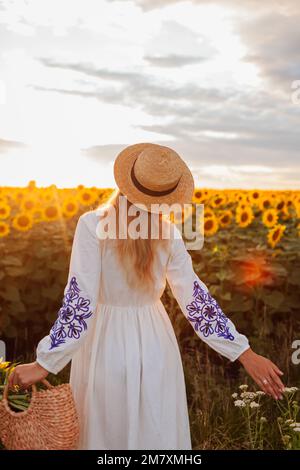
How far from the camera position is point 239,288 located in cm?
659

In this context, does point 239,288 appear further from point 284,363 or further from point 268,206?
point 268,206

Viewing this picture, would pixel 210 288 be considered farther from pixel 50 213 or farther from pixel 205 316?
pixel 205 316

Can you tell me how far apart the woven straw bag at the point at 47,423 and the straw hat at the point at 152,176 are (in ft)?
3.15

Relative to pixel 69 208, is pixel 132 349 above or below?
below

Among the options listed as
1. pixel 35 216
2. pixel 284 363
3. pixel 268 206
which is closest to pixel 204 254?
pixel 284 363

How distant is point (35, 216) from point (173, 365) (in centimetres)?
483

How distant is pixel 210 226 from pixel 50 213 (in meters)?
1.83

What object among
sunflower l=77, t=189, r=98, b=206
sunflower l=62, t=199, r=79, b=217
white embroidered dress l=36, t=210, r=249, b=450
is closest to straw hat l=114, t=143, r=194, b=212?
white embroidered dress l=36, t=210, r=249, b=450

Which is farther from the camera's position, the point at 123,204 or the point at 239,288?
the point at 239,288

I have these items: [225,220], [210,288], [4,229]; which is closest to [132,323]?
[210,288]

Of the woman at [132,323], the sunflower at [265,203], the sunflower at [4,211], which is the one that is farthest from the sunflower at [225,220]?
the woman at [132,323]

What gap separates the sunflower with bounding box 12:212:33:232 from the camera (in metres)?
7.17

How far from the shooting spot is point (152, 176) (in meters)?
3.21

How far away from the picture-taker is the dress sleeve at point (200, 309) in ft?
11.0
